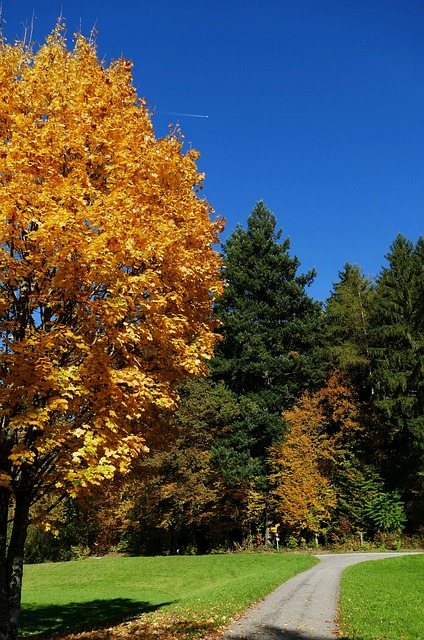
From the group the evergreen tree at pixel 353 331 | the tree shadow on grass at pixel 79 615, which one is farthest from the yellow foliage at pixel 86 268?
the evergreen tree at pixel 353 331

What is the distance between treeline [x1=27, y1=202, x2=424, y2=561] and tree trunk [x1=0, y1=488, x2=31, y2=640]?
76.1ft

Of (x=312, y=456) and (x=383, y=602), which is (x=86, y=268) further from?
(x=312, y=456)

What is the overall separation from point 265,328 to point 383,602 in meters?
27.5

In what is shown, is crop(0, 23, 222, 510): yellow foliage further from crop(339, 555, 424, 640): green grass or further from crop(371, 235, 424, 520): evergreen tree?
crop(371, 235, 424, 520): evergreen tree

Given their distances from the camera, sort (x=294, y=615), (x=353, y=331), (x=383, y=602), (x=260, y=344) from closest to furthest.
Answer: (x=294, y=615)
(x=383, y=602)
(x=260, y=344)
(x=353, y=331)

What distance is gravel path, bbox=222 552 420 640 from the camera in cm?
909

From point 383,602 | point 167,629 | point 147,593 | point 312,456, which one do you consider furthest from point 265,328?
point 167,629

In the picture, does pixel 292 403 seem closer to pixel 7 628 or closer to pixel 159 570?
pixel 159 570

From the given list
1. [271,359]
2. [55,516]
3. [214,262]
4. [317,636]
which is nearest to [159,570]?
[55,516]

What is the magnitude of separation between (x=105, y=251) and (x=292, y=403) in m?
34.0

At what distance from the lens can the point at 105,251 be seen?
20.4 ft

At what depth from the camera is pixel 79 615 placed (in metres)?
15.7

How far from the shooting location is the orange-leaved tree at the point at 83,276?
6066mm

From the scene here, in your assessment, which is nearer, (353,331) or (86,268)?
(86,268)
